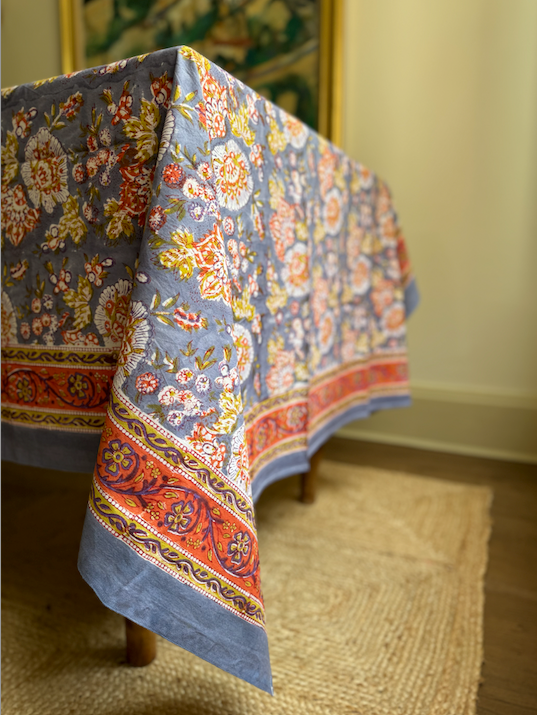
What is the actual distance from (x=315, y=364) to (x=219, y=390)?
51 centimetres

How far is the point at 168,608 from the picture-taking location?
609 millimetres

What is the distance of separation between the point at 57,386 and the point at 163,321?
27cm

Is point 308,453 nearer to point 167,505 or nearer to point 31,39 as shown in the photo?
point 167,505

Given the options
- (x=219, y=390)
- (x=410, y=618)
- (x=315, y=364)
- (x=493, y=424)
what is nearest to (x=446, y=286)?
(x=493, y=424)

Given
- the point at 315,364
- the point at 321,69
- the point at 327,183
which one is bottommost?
the point at 315,364

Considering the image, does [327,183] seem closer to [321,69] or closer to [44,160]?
[44,160]

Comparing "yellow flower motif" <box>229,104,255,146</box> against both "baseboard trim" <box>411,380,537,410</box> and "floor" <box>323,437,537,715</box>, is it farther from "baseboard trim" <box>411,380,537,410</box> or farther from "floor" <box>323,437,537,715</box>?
"baseboard trim" <box>411,380,537,410</box>

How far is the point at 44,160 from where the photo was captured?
0.75 metres

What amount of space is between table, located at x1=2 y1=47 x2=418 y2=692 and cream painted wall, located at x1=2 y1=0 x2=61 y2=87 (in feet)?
6.95

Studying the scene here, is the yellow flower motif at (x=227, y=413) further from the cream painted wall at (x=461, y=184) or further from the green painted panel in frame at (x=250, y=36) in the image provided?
the green painted panel in frame at (x=250, y=36)

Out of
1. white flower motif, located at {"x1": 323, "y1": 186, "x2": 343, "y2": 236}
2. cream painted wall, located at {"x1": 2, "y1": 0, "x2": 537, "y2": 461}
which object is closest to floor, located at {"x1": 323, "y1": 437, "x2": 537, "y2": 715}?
cream painted wall, located at {"x1": 2, "y1": 0, "x2": 537, "y2": 461}

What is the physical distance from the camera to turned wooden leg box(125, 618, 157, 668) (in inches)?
32.4

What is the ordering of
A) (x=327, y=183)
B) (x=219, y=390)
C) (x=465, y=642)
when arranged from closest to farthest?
(x=219, y=390) < (x=465, y=642) < (x=327, y=183)

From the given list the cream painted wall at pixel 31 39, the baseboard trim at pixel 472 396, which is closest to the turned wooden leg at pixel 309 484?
the baseboard trim at pixel 472 396
